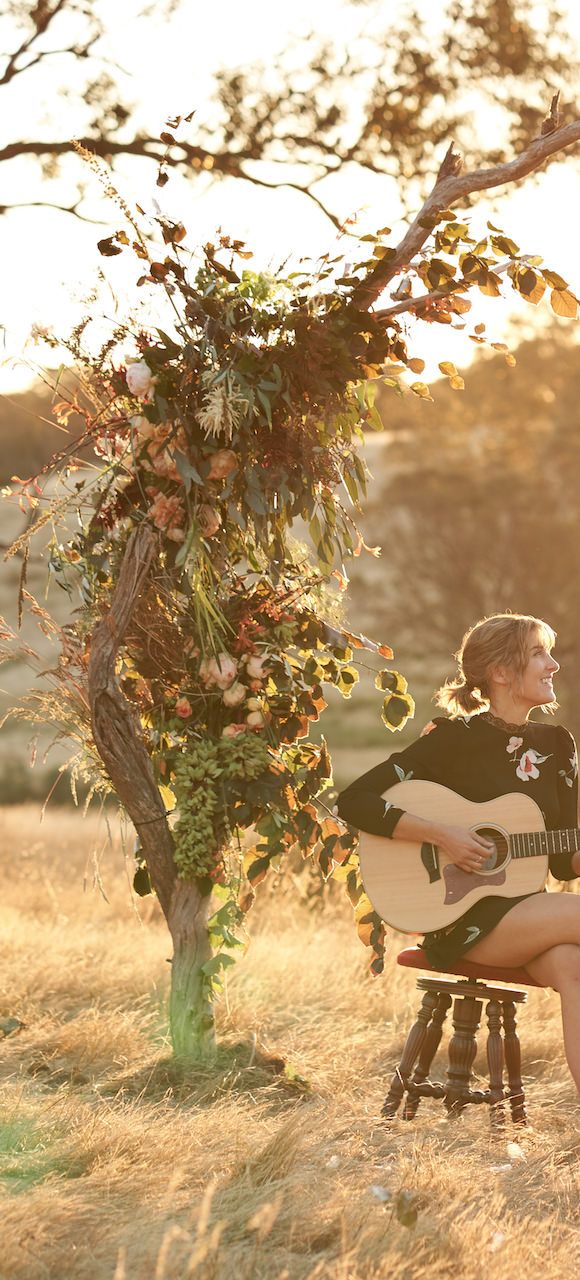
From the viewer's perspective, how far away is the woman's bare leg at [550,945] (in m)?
4.16

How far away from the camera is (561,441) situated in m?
21.5

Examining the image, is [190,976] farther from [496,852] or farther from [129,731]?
[496,852]

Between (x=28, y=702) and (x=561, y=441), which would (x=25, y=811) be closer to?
(x=28, y=702)

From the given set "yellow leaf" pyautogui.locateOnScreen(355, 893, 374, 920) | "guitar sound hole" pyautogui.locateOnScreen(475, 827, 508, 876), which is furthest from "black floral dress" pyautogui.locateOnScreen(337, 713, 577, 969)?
"yellow leaf" pyautogui.locateOnScreen(355, 893, 374, 920)

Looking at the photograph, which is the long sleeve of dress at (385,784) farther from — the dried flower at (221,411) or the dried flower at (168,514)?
the dried flower at (221,411)

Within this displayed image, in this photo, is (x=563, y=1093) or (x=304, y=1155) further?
(x=563, y=1093)

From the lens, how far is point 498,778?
14.6 ft

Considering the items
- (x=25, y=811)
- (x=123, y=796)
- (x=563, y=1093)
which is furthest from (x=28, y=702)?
(x=25, y=811)

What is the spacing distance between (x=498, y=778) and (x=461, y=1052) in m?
0.83

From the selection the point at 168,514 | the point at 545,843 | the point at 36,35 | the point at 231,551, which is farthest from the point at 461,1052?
the point at 36,35

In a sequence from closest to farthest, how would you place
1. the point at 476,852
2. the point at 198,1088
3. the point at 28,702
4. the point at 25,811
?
the point at 476,852 → the point at 198,1088 → the point at 28,702 → the point at 25,811

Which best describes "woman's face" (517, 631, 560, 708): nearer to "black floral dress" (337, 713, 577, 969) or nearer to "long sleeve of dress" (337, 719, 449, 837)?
"black floral dress" (337, 713, 577, 969)

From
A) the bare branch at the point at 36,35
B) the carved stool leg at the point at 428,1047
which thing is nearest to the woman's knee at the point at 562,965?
the carved stool leg at the point at 428,1047

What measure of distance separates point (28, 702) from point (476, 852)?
5.25ft
